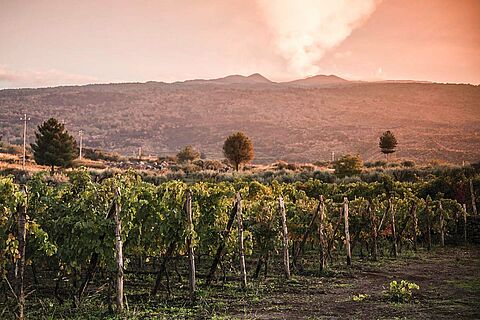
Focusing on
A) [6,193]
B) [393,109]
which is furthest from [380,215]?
[393,109]

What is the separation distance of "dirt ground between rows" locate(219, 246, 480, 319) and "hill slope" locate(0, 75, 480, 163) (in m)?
69.8

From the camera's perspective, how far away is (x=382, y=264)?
1667 cm

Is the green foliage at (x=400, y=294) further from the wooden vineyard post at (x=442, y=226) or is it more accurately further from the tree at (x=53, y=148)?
the tree at (x=53, y=148)

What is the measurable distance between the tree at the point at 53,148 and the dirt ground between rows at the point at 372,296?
44.6m

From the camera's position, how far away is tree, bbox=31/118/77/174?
53.9 meters

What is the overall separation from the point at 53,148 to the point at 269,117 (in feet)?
308

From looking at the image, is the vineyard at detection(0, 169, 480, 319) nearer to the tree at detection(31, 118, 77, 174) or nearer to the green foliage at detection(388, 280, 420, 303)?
the green foliage at detection(388, 280, 420, 303)

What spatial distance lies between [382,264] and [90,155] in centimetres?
7096

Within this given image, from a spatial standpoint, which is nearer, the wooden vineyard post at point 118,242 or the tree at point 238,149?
the wooden vineyard post at point 118,242

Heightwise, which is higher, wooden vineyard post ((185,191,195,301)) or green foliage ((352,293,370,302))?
wooden vineyard post ((185,191,195,301))

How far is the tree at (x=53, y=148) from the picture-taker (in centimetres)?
5391

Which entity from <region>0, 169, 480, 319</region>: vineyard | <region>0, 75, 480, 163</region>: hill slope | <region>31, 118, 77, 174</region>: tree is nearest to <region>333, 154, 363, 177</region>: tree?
<region>0, 169, 480, 319</region>: vineyard

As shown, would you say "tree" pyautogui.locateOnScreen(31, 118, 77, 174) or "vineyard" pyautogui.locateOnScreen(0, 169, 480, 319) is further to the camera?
"tree" pyautogui.locateOnScreen(31, 118, 77, 174)

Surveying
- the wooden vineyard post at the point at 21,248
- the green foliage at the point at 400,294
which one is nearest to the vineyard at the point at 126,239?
the wooden vineyard post at the point at 21,248
